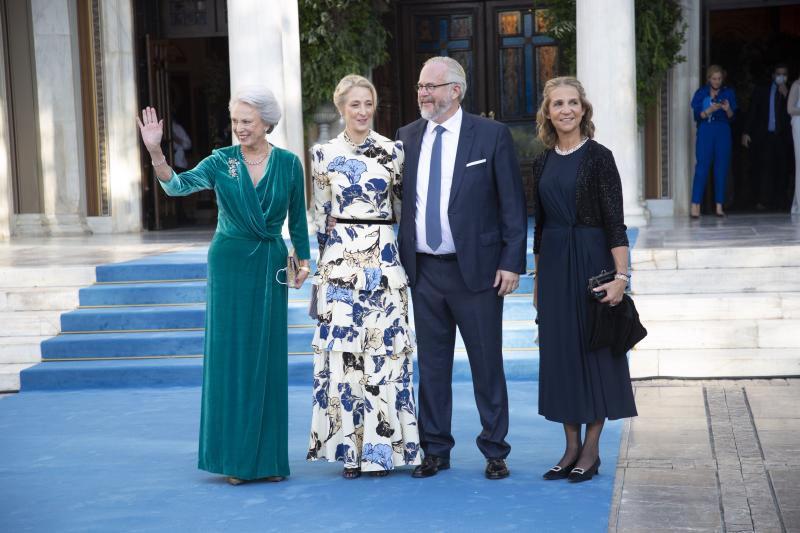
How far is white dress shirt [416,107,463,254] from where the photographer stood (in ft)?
16.9

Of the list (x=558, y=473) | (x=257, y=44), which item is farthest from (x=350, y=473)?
(x=257, y=44)

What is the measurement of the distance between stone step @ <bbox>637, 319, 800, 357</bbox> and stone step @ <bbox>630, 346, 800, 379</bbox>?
0.04m

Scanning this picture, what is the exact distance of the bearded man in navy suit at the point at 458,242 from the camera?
5.12 m

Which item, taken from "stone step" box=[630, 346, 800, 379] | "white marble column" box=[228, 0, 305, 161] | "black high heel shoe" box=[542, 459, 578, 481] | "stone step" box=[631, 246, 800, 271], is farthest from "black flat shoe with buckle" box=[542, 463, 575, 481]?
"white marble column" box=[228, 0, 305, 161]

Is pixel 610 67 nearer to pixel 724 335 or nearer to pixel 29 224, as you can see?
pixel 724 335

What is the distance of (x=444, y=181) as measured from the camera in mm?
5176

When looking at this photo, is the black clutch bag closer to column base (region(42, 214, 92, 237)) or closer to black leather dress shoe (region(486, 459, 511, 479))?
black leather dress shoe (region(486, 459, 511, 479))

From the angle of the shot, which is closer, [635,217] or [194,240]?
[635,217]

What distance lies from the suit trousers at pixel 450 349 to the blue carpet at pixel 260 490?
20 cm

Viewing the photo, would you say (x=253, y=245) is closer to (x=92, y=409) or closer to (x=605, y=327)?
(x=605, y=327)

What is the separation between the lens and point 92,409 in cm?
718

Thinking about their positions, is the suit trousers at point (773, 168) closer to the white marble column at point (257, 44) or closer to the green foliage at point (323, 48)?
the green foliage at point (323, 48)

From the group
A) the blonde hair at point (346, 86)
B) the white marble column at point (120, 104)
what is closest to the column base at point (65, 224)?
the white marble column at point (120, 104)

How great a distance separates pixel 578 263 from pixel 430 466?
1130mm
